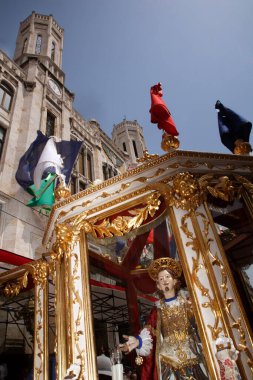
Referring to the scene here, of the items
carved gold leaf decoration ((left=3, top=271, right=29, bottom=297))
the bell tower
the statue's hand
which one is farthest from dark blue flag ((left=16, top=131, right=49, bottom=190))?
the bell tower

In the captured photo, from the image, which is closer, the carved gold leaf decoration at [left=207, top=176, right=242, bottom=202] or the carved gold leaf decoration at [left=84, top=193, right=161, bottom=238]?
the carved gold leaf decoration at [left=207, top=176, right=242, bottom=202]

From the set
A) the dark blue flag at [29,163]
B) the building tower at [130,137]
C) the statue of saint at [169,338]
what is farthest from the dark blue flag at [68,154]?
the building tower at [130,137]

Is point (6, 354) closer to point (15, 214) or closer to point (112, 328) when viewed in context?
point (112, 328)

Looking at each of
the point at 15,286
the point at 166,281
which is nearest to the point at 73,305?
the point at 166,281

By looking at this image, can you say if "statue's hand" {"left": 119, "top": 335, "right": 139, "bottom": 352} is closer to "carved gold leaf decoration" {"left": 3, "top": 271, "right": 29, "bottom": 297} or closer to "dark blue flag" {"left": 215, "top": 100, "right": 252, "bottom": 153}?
"carved gold leaf decoration" {"left": 3, "top": 271, "right": 29, "bottom": 297}

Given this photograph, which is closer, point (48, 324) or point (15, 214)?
point (48, 324)

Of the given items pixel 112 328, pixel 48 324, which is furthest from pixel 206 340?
pixel 48 324

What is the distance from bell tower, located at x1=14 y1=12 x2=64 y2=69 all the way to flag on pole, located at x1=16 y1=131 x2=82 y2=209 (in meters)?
10.4

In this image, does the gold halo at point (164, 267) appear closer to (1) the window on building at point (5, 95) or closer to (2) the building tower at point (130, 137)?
(1) the window on building at point (5, 95)

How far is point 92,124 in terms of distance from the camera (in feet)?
67.8

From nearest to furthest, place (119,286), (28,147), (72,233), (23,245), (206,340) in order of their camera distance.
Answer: (206,340) < (72,233) < (119,286) < (23,245) < (28,147)

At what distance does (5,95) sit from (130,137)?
63.1 feet

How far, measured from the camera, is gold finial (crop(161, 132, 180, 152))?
441 cm

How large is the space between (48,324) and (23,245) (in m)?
4.69
